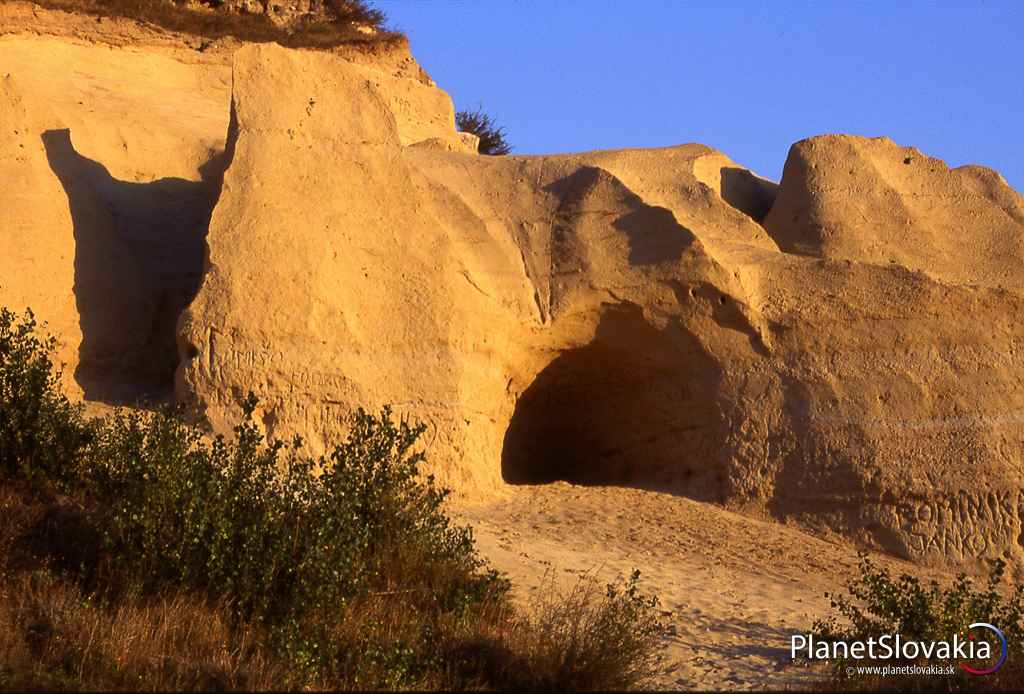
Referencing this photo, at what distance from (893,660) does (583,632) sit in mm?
2002

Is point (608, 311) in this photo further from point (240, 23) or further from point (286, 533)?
point (240, 23)

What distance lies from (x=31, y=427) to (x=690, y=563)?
15.9 feet

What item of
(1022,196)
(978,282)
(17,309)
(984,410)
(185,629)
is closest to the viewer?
(185,629)

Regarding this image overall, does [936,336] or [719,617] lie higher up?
[936,336]

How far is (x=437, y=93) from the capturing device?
1669 cm

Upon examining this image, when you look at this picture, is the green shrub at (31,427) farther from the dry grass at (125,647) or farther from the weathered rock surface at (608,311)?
the dry grass at (125,647)

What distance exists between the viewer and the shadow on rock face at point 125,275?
10766mm

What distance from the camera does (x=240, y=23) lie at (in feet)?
55.5

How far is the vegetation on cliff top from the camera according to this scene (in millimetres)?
7219

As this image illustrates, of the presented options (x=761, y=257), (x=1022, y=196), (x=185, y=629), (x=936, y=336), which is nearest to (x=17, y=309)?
(x=185, y=629)

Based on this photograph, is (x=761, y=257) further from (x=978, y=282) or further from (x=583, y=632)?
(x=583, y=632)

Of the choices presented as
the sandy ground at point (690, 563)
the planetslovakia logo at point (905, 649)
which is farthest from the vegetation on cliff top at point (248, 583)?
the planetslovakia logo at point (905, 649)

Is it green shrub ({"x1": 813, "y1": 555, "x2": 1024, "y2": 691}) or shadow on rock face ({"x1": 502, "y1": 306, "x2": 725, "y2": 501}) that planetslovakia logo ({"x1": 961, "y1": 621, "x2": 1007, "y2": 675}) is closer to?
green shrub ({"x1": 813, "y1": 555, "x2": 1024, "y2": 691})

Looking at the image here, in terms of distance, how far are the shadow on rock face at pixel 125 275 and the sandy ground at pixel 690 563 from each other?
300cm
